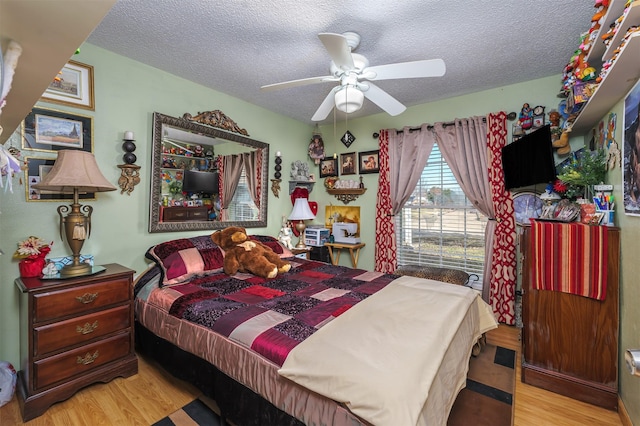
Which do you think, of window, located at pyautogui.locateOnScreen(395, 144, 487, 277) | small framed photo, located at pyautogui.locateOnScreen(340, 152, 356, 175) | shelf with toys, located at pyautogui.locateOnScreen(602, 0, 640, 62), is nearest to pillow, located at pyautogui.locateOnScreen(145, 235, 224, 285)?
small framed photo, located at pyautogui.locateOnScreen(340, 152, 356, 175)

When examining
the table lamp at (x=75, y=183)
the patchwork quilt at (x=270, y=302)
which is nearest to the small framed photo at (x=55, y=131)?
the table lamp at (x=75, y=183)

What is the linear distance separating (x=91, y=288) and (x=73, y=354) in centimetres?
41

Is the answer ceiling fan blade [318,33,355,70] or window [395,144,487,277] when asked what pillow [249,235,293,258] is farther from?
ceiling fan blade [318,33,355,70]

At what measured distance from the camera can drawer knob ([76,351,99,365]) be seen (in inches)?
70.7

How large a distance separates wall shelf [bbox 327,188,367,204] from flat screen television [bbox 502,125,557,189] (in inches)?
66.7

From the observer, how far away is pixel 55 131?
6.73 ft

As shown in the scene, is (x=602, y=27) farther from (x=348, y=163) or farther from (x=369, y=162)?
(x=348, y=163)

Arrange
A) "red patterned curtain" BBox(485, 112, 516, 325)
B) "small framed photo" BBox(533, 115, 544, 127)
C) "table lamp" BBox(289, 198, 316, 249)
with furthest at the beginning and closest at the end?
"table lamp" BBox(289, 198, 316, 249)
"red patterned curtain" BBox(485, 112, 516, 325)
"small framed photo" BBox(533, 115, 544, 127)

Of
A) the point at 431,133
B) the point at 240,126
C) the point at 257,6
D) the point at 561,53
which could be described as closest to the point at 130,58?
the point at 240,126

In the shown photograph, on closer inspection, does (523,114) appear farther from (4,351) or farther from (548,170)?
(4,351)

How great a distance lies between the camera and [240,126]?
331cm

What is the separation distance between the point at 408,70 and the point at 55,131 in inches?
99.5

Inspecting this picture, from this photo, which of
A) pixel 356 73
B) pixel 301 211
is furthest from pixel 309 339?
pixel 301 211

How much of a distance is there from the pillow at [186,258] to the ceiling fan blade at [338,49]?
1.91 m
